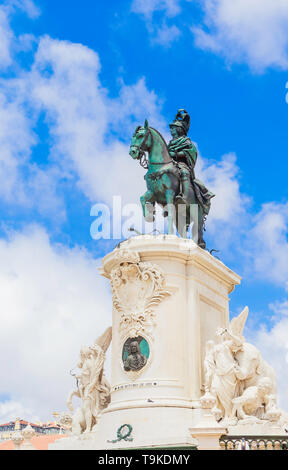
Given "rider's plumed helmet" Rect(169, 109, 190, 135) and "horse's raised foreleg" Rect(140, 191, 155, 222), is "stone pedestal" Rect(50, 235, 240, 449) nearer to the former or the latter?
"horse's raised foreleg" Rect(140, 191, 155, 222)

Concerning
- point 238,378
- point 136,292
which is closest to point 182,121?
point 136,292

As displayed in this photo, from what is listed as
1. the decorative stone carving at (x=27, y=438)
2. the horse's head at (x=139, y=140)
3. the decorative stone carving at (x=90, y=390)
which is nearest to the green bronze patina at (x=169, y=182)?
the horse's head at (x=139, y=140)

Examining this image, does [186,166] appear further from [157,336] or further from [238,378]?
[238,378]

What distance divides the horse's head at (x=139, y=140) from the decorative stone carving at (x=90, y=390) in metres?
5.82

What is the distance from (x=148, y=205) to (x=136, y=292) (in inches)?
141

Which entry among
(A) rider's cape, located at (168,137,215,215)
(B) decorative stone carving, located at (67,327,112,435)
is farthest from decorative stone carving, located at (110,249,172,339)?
(A) rider's cape, located at (168,137,215,215)

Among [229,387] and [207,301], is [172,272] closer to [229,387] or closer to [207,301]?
[207,301]

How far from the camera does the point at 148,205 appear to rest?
859 inches

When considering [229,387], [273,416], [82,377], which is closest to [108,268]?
[82,377]

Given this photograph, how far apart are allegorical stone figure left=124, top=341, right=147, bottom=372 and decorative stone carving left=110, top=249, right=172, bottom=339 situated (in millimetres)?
303

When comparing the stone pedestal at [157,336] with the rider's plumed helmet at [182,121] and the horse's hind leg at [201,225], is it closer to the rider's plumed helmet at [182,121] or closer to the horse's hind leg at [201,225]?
the horse's hind leg at [201,225]

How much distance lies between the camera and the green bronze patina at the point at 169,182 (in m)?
21.3
